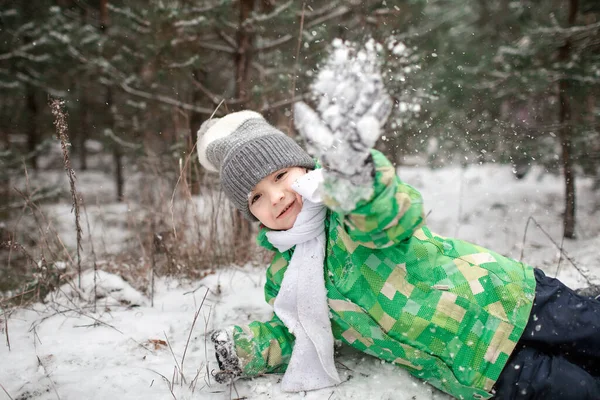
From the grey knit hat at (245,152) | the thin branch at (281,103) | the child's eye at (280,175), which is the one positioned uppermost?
the thin branch at (281,103)

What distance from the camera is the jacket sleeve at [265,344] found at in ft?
5.38

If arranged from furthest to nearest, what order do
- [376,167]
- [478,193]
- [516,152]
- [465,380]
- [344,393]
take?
[478,193] < [516,152] < [344,393] < [465,380] < [376,167]

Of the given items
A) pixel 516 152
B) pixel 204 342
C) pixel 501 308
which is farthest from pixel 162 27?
pixel 516 152

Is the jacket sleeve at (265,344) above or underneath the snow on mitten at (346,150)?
underneath

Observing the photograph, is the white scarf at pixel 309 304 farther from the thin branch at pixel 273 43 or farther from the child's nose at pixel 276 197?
the thin branch at pixel 273 43

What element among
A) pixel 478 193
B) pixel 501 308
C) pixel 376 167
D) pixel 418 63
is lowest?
pixel 478 193

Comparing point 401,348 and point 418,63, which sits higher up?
point 418,63

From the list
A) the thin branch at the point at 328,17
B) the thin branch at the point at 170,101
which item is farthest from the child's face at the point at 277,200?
the thin branch at the point at 328,17

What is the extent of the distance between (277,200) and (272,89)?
3.00m

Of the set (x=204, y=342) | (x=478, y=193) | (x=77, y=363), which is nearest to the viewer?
(x=77, y=363)

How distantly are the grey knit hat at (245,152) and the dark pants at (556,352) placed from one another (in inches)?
43.4

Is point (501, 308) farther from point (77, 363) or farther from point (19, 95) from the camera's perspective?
point (19, 95)

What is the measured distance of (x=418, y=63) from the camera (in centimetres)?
471

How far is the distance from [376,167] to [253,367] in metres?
0.97
